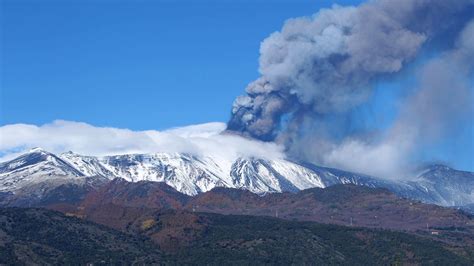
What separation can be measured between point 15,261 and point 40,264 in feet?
17.9

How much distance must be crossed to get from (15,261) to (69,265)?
1241 centimetres

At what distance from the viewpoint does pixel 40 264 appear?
194m

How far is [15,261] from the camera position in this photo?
191 meters

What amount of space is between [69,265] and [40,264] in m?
6.96

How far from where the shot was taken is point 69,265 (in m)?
199
